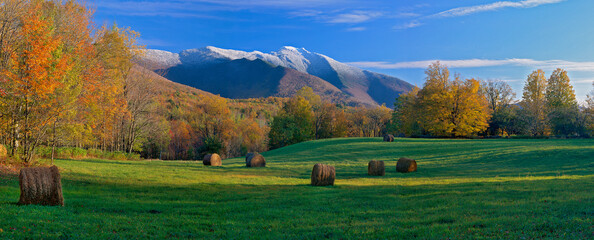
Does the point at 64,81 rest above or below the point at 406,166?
above

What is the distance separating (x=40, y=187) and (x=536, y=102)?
271 feet

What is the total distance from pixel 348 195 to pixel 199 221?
22.5 feet

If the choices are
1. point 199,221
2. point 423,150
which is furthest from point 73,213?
point 423,150

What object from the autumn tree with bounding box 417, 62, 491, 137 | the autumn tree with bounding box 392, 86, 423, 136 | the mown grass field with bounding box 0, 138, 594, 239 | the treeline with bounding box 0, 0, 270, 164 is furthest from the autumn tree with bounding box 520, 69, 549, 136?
the treeline with bounding box 0, 0, 270, 164

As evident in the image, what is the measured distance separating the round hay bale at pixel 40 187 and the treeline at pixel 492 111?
2131 inches

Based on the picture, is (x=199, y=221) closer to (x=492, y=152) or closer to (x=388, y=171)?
(x=388, y=171)

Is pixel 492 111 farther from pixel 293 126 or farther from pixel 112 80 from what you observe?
pixel 112 80

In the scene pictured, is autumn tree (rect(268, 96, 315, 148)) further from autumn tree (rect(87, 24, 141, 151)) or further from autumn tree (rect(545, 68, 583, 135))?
autumn tree (rect(545, 68, 583, 135))

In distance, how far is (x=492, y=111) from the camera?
6644cm

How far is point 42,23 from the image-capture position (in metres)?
19.6

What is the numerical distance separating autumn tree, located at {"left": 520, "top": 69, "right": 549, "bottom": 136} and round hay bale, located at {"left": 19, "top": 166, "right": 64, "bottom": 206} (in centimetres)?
7242

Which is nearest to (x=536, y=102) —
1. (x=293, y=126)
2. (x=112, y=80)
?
(x=293, y=126)

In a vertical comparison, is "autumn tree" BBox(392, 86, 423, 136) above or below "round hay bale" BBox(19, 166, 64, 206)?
above

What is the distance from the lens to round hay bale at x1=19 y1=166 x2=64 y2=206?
1031cm
